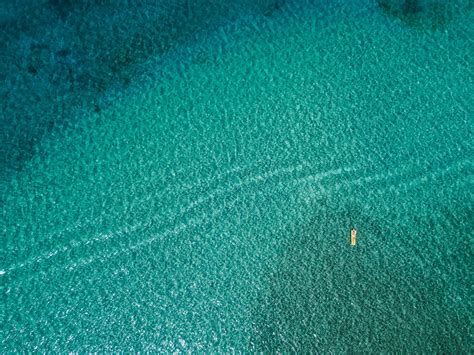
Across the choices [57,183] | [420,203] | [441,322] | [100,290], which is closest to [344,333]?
[441,322]

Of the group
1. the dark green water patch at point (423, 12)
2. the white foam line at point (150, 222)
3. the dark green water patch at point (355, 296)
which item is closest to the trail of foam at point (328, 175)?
the white foam line at point (150, 222)

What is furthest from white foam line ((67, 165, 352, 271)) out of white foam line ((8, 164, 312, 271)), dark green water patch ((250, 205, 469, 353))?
dark green water patch ((250, 205, 469, 353))

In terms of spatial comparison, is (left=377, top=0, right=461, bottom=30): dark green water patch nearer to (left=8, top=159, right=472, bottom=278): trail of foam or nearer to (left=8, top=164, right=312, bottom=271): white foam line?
(left=8, top=159, right=472, bottom=278): trail of foam

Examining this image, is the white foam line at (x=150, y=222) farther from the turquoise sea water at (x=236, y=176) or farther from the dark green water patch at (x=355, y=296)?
the dark green water patch at (x=355, y=296)

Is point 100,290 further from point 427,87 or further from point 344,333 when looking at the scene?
point 427,87

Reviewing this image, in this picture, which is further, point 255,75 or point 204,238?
point 255,75

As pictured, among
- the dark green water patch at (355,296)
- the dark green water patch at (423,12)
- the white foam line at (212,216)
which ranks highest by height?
the dark green water patch at (423,12)

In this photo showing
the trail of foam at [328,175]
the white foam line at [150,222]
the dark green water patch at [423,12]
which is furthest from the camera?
the dark green water patch at [423,12]
